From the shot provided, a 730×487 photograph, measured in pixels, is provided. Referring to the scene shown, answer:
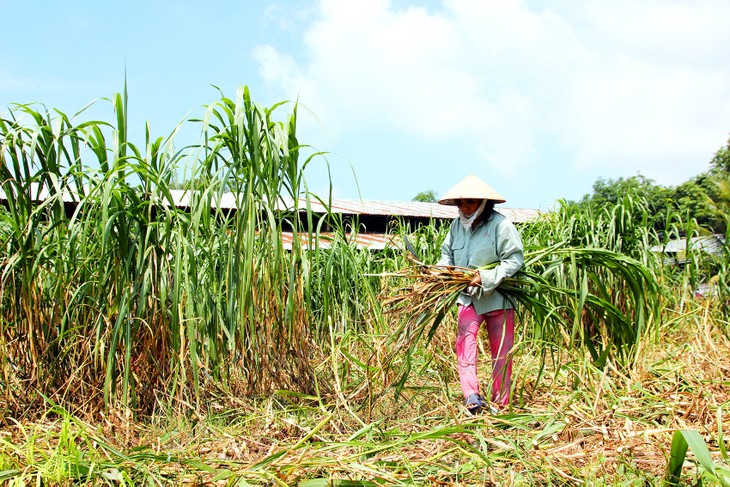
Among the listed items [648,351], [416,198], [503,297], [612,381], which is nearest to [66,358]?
[503,297]

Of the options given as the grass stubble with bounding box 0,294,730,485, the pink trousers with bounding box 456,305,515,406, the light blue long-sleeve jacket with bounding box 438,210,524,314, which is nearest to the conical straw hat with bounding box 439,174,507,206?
the light blue long-sleeve jacket with bounding box 438,210,524,314

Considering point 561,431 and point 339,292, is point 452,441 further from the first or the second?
point 339,292

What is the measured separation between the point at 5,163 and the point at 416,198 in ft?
110

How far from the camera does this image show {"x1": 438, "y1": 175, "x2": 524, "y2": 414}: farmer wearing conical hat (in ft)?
10.0

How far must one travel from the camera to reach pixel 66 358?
2.83 meters

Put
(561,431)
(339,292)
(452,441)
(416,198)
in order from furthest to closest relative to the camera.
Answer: (416,198), (339,292), (561,431), (452,441)

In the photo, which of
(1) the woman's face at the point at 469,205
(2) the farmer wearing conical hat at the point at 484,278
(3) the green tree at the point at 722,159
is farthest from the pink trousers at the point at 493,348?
(3) the green tree at the point at 722,159

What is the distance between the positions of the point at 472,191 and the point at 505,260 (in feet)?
1.22

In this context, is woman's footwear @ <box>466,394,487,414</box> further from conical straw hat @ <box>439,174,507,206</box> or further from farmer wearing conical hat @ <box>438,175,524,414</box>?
conical straw hat @ <box>439,174,507,206</box>

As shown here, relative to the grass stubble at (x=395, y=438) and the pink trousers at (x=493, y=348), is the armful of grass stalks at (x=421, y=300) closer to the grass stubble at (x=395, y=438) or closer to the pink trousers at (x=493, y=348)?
the pink trousers at (x=493, y=348)

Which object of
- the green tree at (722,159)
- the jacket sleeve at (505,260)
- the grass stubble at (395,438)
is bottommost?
the grass stubble at (395,438)

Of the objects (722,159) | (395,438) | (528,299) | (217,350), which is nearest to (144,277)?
(217,350)

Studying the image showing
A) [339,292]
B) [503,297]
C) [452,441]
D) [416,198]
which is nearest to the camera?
[452,441]

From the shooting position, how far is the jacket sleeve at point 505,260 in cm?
304
